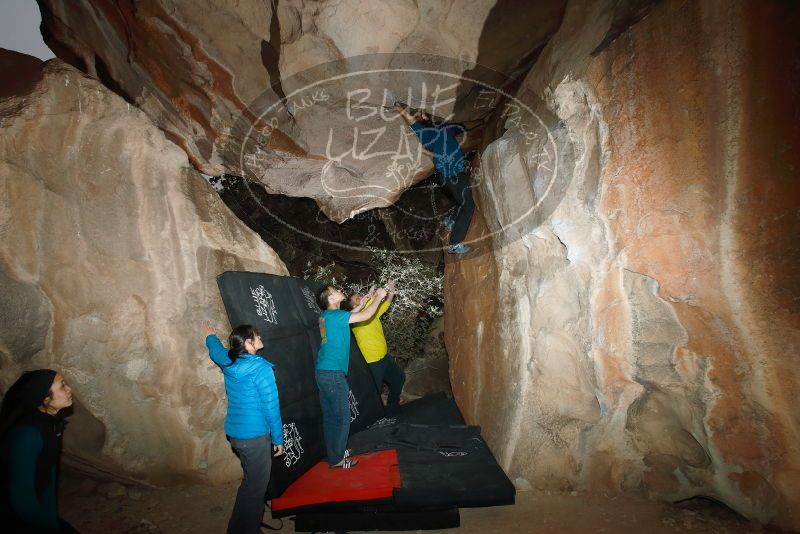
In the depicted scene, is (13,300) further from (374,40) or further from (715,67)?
(715,67)

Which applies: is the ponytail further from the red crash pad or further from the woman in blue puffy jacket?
the red crash pad

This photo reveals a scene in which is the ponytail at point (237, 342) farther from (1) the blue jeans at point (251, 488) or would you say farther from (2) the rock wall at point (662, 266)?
(2) the rock wall at point (662, 266)

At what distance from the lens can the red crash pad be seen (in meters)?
3.18

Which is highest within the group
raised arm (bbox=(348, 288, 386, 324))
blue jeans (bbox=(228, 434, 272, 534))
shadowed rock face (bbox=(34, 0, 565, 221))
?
shadowed rock face (bbox=(34, 0, 565, 221))

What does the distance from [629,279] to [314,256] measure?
8.10 m

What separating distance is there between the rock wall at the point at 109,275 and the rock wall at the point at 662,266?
9.99 ft

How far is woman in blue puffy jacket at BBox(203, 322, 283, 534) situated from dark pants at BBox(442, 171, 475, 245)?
9.67 ft

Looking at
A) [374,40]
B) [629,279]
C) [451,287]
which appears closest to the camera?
[629,279]

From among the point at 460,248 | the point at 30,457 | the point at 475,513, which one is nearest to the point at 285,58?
the point at 460,248

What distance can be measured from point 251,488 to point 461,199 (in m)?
3.72

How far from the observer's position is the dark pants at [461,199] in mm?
4809

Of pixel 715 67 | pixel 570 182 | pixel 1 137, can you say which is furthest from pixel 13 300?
pixel 715 67

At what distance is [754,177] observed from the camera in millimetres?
2186

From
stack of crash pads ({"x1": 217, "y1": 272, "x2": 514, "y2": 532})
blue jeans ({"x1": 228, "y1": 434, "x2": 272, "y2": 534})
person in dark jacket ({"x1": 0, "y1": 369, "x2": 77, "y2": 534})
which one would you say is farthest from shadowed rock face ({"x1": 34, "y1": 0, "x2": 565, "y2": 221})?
blue jeans ({"x1": 228, "y1": 434, "x2": 272, "y2": 534})
